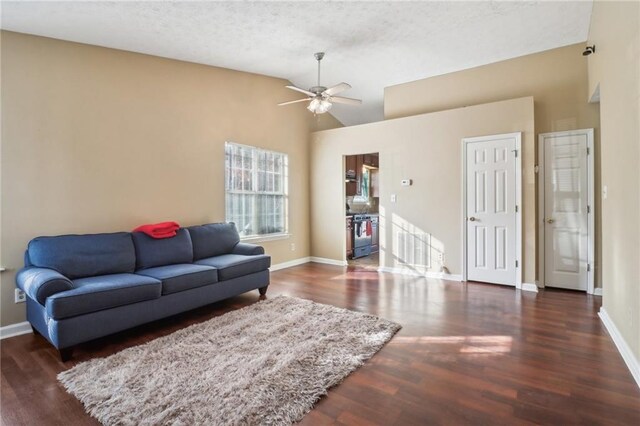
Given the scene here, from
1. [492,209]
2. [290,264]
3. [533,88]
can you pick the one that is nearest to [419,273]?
[492,209]

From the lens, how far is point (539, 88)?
14.6 feet

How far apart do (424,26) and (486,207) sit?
2.53 meters

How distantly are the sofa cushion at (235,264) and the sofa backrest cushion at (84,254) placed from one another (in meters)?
0.78

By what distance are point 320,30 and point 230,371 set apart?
3.66 meters

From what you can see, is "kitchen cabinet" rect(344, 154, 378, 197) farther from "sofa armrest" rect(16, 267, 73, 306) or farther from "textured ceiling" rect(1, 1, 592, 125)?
"sofa armrest" rect(16, 267, 73, 306)

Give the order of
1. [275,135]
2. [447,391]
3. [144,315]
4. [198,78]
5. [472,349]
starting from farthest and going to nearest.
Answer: [275,135]
[198,78]
[144,315]
[472,349]
[447,391]

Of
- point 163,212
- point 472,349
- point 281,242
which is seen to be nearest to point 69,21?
point 163,212

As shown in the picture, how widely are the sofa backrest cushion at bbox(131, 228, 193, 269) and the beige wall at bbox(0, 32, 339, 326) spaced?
0.36m

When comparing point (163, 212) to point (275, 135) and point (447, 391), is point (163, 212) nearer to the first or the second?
point (275, 135)

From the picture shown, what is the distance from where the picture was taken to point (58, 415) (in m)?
1.83

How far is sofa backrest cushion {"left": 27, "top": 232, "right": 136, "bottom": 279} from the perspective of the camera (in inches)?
114

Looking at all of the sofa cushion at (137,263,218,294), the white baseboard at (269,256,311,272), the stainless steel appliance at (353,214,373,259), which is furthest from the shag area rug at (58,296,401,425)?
the stainless steel appliance at (353,214,373,259)

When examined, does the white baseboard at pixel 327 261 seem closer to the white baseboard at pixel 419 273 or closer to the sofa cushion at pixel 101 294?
the white baseboard at pixel 419 273

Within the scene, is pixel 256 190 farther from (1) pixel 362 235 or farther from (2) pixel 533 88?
(2) pixel 533 88
